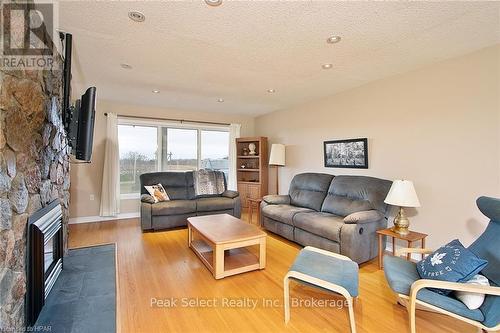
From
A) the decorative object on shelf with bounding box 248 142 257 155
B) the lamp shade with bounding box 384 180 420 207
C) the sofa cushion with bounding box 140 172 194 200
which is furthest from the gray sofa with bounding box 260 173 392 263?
the decorative object on shelf with bounding box 248 142 257 155

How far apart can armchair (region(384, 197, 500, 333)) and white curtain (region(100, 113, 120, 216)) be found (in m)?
4.60

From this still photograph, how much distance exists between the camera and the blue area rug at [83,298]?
1772mm

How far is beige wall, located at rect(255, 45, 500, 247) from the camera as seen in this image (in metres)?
2.37

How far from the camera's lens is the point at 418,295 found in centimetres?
162

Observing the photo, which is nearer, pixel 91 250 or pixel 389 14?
pixel 389 14

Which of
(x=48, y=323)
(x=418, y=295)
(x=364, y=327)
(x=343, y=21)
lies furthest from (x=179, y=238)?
(x=343, y=21)

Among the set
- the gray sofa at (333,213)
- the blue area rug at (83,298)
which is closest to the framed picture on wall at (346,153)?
the gray sofa at (333,213)

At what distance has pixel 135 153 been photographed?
500 cm

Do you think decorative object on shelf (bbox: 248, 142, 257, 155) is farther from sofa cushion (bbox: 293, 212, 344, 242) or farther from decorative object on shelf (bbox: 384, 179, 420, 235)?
decorative object on shelf (bbox: 384, 179, 420, 235)

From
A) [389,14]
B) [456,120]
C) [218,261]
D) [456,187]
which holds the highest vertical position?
[389,14]

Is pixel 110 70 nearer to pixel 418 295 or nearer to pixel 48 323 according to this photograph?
pixel 48 323

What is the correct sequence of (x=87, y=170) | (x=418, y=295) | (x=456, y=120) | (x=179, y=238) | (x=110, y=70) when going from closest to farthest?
(x=418, y=295) → (x=456, y=120) → (x=110, y=70) → (x=179, y=238) → (x=87, y=170)

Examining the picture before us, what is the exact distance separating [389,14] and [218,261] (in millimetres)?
2625

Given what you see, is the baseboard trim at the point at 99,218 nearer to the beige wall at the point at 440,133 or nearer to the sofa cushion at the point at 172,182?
the sofa cushion at the point at 172,182
